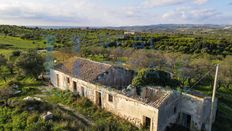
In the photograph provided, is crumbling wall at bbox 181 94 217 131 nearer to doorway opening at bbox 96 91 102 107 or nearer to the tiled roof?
doorway opening at bbox 96 91 102 107

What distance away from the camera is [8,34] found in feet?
225

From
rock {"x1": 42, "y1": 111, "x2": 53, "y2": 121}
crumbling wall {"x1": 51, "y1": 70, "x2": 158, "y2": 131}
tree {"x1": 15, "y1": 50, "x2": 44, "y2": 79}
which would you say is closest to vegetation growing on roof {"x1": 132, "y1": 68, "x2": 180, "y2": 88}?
crumbling wall {"x1": 51, "y1": 70, "x2": 158, "y2": 131}

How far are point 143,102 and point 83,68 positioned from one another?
33.4 ft

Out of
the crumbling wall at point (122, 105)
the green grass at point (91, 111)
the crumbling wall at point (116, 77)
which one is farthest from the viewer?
the crumbling wall at point (116, 77)

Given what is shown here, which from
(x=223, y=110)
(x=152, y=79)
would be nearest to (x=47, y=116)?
(x=152, y=79)

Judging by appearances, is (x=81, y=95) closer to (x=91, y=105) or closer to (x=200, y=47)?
(x=91, y=105)

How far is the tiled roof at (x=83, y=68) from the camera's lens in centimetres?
2328

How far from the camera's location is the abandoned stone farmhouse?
17.1 m

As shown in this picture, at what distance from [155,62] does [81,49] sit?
18.9 metres

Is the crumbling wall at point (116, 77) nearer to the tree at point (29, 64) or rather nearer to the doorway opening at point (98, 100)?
the doorway opening at point (98, 100)

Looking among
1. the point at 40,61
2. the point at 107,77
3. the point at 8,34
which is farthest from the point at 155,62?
the point at 8,34

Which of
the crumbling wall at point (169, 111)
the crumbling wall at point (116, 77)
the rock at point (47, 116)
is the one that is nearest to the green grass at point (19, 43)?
the crumbling wall at point (116, 77)

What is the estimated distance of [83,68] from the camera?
83.0ft

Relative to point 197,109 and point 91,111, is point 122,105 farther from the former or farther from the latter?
point 197,109
